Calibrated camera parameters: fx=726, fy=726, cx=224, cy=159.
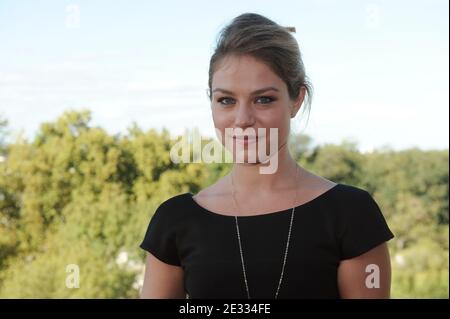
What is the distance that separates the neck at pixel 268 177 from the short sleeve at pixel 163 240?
24 cm

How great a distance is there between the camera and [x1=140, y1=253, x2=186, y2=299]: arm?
217 cm

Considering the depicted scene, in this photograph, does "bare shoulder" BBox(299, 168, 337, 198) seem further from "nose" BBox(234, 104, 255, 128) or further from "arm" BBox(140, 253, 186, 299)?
"arm" BBox(140, 253, 186, 299)

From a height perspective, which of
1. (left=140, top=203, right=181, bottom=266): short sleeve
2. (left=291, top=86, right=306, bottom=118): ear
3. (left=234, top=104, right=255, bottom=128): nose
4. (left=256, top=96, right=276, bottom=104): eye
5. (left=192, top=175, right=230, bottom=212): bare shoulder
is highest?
(left=291, top=86, right=306, bottom=118): ear

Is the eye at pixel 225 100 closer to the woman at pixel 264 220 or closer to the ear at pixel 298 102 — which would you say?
the woman at pixel 264 220

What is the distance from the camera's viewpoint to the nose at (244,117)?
202 centimetres

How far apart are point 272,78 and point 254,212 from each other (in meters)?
0.40

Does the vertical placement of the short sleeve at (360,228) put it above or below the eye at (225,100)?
below

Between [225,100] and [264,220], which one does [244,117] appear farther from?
[264,220]

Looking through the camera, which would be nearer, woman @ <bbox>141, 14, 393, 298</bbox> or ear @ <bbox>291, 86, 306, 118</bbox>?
woman @ <bbox>141, 14, 393, 298</bbox>

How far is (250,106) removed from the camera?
6.71 feet

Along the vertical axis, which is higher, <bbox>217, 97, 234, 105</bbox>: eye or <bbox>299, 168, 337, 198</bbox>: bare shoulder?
<bbox>217, 97, 234, 105</bbox>: eye

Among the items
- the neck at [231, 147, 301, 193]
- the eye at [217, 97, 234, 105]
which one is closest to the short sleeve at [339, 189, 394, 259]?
the neck at [231, 147, 301, 193]

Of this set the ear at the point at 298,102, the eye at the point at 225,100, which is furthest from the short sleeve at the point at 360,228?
the eye at the point at 225,100
